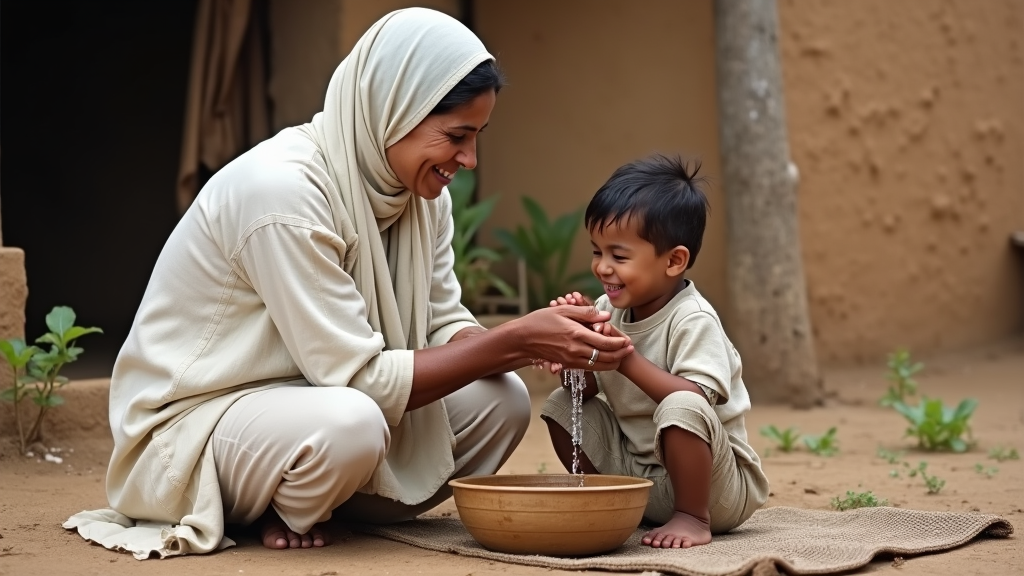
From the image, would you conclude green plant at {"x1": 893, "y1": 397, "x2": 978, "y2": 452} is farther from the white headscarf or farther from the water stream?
the white headscarf

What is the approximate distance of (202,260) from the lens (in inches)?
112

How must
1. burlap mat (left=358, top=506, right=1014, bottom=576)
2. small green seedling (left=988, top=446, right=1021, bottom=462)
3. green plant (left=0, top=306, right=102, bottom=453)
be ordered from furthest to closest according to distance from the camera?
small green seedling (left=988, top=446, right=1021, bottom=462) < green plant (left=0, top=306, right=102, bottom=453) < burlap mat (left=358, top=506, right=1014, bottom=576)

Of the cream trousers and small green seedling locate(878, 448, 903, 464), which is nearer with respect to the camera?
the cream trousers

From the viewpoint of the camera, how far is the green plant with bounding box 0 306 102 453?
3912mm

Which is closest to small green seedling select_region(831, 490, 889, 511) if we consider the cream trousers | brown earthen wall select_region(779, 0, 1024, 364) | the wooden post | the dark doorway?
A: the cream trousers

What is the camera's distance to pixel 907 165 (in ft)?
24.2

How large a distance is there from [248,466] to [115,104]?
6.18 metres

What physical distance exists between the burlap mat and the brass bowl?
40 mm

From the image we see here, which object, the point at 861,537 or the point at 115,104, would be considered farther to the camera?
the point at 115,104

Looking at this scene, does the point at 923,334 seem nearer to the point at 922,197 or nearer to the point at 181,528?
the point at 922,197

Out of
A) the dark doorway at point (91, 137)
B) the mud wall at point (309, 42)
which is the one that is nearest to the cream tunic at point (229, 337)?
the mud wall at point (309, 42)

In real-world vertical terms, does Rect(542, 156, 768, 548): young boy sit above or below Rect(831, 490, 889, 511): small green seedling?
above

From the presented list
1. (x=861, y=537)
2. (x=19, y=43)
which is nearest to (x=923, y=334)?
(x=861, y=537)

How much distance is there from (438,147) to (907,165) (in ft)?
17.0
